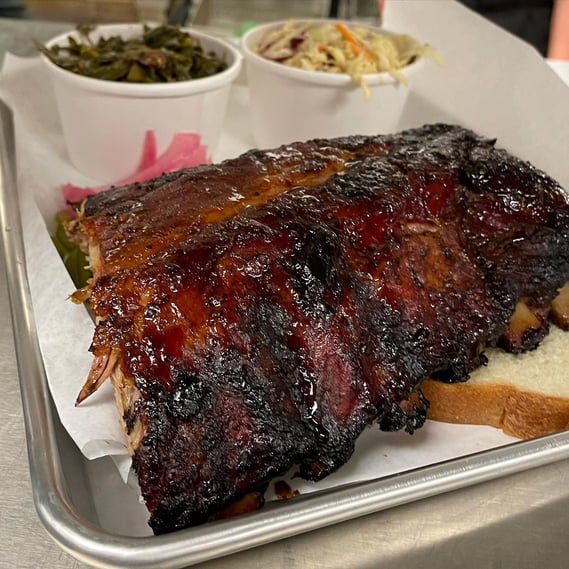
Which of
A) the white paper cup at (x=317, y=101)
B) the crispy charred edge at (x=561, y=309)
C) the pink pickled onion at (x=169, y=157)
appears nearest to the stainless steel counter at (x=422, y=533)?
the crispy charred edge at (x=561, y=309)

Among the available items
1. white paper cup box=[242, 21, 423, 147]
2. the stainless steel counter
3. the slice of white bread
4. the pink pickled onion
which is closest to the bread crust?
the slice of white bread

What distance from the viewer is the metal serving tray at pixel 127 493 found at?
1.16 metres

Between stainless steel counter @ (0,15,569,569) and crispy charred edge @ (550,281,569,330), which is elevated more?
crispy charred edge @ (550,281,569,330)

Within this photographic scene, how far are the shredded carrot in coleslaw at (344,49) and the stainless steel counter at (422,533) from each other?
1.71 meters

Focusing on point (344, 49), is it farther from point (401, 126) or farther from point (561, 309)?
point (561, 309)

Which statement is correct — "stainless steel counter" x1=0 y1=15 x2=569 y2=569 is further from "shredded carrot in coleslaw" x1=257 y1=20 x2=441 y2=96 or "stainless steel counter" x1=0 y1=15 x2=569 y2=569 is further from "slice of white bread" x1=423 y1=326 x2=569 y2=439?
"shredded carrot in coleslaw" x1=257 y1=20 x2=441 y2=96

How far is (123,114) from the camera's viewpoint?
2.54 m

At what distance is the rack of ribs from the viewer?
4.33 ft

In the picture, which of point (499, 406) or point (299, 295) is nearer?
point (299, 295)

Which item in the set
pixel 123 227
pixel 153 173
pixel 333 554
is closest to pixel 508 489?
pixel 333 554

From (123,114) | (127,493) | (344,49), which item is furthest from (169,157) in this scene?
(127,493)

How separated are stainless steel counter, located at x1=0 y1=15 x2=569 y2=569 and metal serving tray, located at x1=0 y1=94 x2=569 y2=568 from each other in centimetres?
10

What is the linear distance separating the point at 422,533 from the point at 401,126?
7.07 ft

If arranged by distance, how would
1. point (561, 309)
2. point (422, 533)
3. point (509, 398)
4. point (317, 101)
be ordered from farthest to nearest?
1. point (317, 101)
2. point (561, 309)
3. point (509, 398)
4. point (422, 533)
